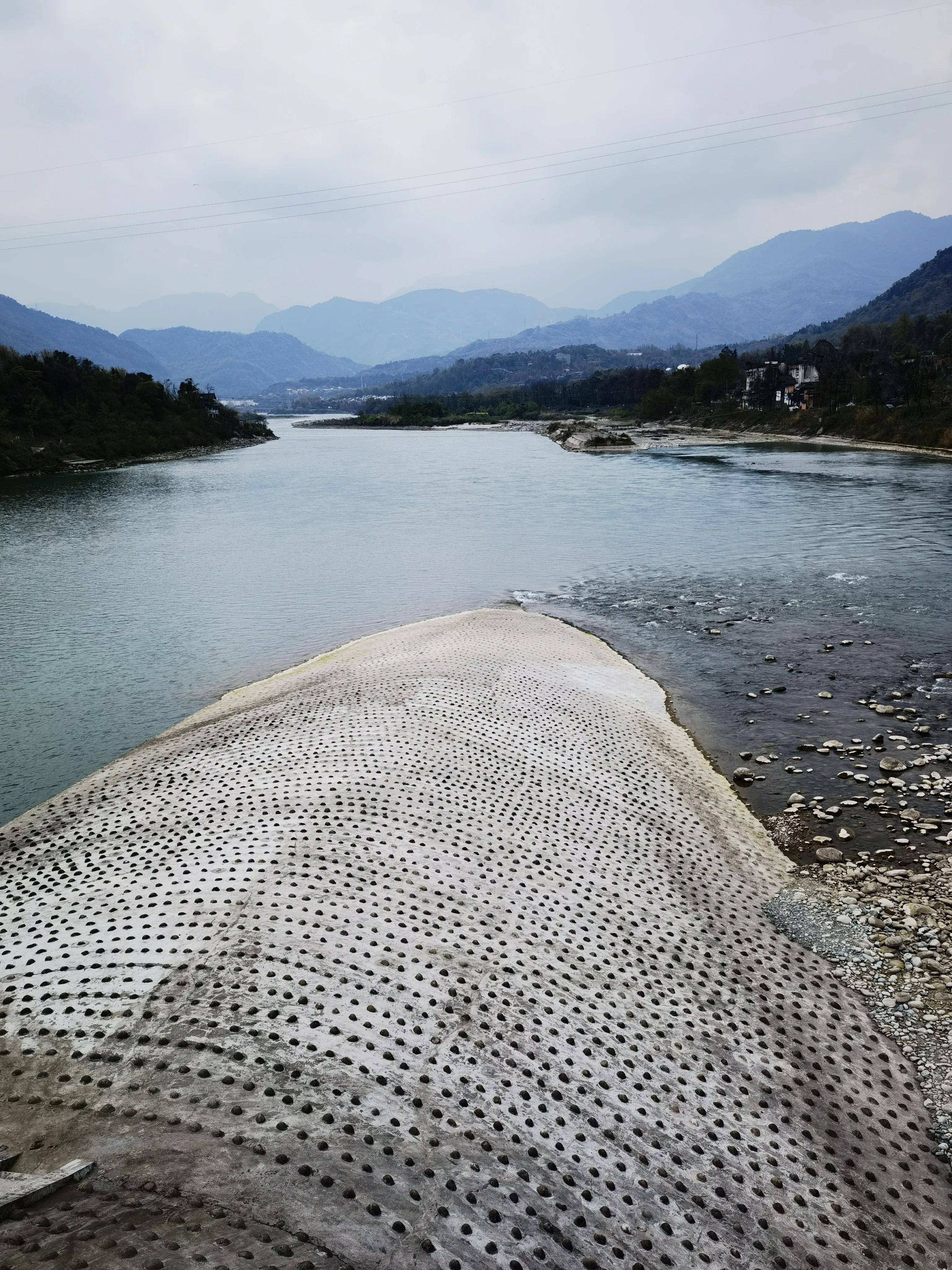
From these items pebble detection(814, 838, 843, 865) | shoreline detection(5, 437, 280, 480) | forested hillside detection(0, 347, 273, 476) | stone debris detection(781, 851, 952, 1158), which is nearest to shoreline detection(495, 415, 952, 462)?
shoreline detection(5, 437, 280, 480)

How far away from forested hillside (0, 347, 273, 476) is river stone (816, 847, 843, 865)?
6538 centimetres

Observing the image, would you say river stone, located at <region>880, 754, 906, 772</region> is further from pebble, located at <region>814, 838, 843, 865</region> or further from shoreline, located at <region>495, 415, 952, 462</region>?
shoreline, located at <region>495, 415, 952, 462</region>

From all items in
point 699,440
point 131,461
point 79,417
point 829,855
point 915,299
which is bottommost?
point 829,855

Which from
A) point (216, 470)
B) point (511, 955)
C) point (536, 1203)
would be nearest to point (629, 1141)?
point (536, 1203)

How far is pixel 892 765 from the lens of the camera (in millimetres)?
11586

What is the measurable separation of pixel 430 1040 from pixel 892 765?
8.73 meters

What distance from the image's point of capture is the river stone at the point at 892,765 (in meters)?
11.5

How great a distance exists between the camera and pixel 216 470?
7062 centimetres

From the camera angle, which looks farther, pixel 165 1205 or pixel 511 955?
pixel 511 955

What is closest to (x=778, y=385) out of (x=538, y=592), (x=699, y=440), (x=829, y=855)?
(x=699, y=440)

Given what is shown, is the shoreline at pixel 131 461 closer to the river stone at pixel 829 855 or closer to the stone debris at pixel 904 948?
the river stone at pixel 829 855

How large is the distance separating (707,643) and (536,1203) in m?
15.3

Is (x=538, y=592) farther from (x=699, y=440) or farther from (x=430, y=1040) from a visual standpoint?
(x=699, y=440)

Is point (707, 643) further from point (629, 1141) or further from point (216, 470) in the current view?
point (216, 470)
